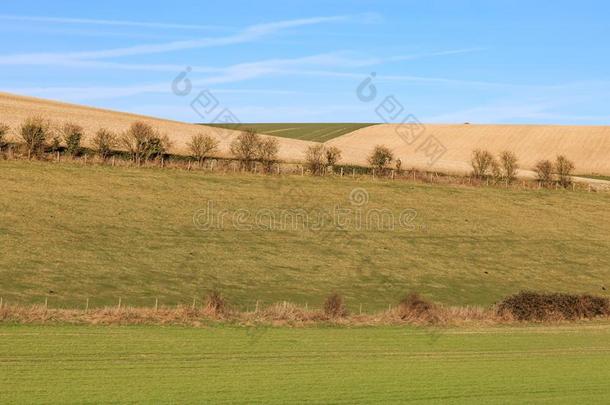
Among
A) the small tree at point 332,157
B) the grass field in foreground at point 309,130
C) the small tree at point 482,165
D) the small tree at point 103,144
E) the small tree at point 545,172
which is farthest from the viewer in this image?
the grass field in foreground at point 309,130

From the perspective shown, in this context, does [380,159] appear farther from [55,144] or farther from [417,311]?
[417,311]

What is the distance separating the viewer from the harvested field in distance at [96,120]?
3590 inches

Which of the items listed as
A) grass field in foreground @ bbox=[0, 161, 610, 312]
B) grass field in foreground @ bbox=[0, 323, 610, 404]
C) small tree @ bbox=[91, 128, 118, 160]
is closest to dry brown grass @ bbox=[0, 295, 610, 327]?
grass field in foreground @ bbox=[0, 323, 610, 404]

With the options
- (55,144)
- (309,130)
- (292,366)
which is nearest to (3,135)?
(55,144)

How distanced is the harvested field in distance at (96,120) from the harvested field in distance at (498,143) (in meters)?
14.5

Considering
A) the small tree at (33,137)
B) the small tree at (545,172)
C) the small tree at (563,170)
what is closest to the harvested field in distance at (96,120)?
the small tree at (33,137)

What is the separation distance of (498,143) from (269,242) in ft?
280

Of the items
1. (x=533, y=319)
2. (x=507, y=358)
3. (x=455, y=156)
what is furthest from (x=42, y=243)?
(x=455, y=156)

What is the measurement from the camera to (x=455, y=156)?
124m

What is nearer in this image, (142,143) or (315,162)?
(142,143)

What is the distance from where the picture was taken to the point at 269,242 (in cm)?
5591

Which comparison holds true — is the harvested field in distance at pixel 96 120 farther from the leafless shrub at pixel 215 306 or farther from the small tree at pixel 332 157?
the leafless shrub at pixel 215 306

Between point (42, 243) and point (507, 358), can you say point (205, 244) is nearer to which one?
point (42, 243)

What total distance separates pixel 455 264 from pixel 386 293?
1054 centimetres
